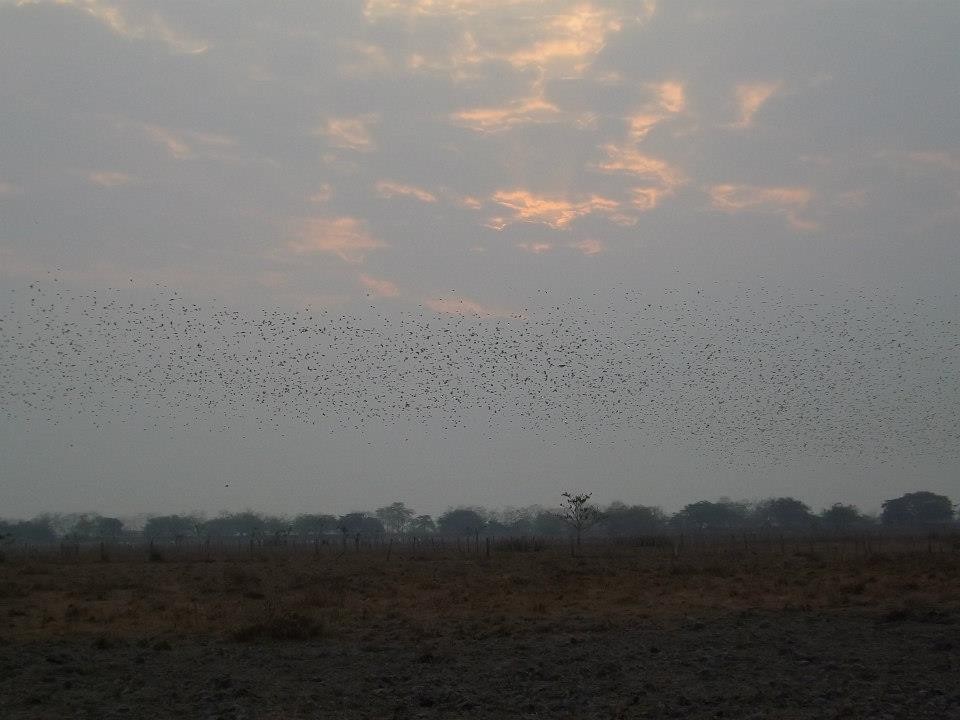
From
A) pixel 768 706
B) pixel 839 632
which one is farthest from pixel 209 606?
pixel 768 706

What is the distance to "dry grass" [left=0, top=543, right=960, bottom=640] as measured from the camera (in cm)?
2461

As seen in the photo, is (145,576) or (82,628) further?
(145,576)

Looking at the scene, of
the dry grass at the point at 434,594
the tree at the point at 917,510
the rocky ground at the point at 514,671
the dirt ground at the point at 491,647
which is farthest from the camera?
the tree at the point at 917,510

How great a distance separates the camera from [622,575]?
131 ft

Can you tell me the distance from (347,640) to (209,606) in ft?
30.1

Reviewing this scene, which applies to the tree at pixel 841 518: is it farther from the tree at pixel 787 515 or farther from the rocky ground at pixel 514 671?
the rocky ground at pixel 514 671

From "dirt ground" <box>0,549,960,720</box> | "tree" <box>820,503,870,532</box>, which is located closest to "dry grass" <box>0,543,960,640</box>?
"dirt ground" <box>0,549,960,720</box>

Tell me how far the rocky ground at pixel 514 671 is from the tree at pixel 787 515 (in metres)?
164

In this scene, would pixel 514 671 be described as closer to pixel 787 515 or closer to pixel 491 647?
pixel 491 647

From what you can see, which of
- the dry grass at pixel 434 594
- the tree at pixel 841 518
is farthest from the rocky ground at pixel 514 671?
the tree at pixel 841 518

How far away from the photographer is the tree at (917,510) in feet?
559

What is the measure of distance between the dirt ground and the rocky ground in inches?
2.4

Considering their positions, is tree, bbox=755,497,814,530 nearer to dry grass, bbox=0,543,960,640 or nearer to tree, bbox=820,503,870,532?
tree, bbox=820,503,870,532

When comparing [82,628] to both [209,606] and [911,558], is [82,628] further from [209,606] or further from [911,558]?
[911,558]
